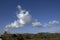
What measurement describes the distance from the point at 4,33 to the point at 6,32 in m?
1.72

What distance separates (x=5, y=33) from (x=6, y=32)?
1.35 m

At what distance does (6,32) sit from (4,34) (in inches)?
139

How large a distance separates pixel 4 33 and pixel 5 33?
1.66ft

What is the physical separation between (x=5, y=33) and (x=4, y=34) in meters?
2.22

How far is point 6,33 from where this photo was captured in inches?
3551

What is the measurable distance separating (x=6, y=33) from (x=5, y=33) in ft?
1.60

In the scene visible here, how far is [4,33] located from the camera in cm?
8975

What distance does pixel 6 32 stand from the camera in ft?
299

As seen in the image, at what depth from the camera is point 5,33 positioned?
295 feet

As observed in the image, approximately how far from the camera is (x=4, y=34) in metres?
87.8

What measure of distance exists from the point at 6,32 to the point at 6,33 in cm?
114
